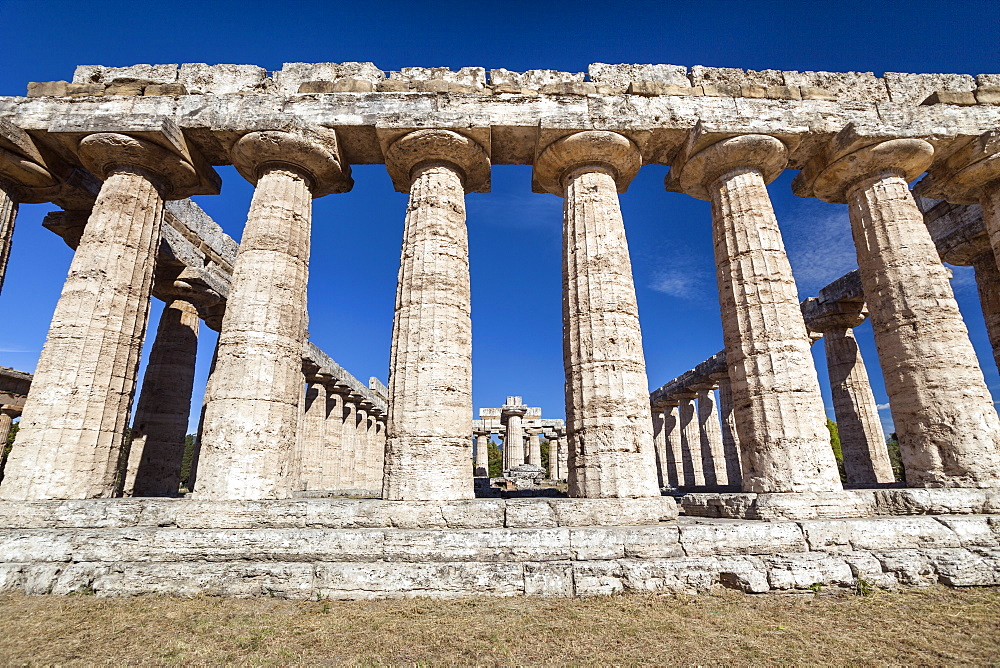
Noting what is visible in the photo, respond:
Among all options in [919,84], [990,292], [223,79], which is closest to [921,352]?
[919,84]

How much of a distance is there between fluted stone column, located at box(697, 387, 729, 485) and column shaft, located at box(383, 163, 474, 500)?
23.8m

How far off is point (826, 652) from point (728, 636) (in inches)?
37.3

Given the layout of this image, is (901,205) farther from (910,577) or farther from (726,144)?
(910,577)

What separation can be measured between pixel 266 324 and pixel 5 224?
8.38 m

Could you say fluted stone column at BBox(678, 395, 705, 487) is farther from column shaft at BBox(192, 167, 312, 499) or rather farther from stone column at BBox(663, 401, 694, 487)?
column shaft at BBox(192, 167, 312, 499)

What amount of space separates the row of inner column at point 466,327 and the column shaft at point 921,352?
39 millimetres

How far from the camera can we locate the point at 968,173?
12.6 m

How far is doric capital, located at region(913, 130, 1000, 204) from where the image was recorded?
477 inches

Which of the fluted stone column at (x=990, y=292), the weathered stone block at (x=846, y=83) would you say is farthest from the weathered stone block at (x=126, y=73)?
the fluted stone column at (x=990, y=292)

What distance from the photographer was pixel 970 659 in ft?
16.0

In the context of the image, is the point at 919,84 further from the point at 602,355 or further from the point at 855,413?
the point at 602,355

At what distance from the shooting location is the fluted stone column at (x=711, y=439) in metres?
29.9

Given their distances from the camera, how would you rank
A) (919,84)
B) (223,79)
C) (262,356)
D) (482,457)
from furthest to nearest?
1. (482,457)
2. (919,84)
3. (223,79)
4. (262,356)

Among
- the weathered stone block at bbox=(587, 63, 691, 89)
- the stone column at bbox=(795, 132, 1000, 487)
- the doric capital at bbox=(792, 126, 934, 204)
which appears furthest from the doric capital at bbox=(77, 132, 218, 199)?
the stone column at bbox=(795, 132, 1000, 487)
